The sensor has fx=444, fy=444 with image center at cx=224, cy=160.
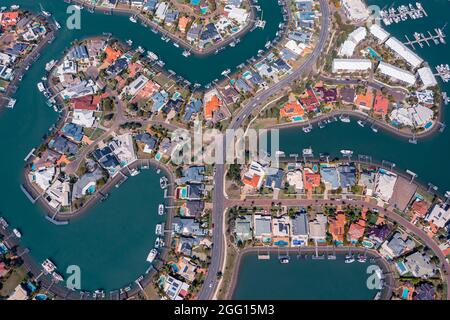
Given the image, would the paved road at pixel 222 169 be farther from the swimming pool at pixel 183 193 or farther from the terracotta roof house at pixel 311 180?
the terracotta roof house at pixel 311 180

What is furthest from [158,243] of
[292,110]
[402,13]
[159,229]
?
[402,13]

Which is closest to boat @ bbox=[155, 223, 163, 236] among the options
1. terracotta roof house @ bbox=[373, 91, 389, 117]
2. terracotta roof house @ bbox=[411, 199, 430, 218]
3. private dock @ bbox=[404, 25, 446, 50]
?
terracotta roof house @ bbox=[411, 199, 430, 218]

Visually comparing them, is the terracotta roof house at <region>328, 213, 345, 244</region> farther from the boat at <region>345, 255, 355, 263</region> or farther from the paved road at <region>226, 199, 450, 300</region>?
the paved road at <region>226, 199, 450, 300</region>

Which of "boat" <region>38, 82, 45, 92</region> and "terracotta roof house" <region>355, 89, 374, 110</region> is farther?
"boat" <region>38, 82, 45, 92</region>

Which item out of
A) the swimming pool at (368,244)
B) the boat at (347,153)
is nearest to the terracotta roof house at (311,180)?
the boat at (347,153)

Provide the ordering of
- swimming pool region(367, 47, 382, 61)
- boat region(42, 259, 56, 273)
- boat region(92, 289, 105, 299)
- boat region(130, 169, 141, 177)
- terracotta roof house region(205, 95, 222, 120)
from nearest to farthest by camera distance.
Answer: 1. boat region(92, 289, 105, 299)
2. boat region(42, 259, 56, 273)
3. boat region(130, 169, 141, 177)
4. terracotta roof house region(205, 95, 222, 120)
5. swimming pool region(367, 47, 382, 61)

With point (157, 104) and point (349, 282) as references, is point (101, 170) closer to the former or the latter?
point (157, 104)

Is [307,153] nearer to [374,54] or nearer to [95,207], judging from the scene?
[374,54]
